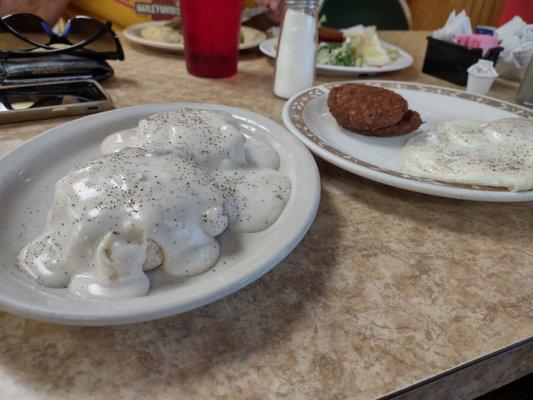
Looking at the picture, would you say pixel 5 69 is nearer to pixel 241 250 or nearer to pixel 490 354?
pixel 241 250

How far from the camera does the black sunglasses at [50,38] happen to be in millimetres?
1135

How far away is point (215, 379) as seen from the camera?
0.44 metres

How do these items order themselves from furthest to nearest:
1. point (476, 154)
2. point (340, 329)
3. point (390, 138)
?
1. point (390, 138)
2. point (476, 154)
3. point (340, 329)

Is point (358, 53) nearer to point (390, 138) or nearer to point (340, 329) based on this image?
point (390, 138)

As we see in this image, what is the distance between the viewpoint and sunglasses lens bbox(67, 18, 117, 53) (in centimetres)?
122

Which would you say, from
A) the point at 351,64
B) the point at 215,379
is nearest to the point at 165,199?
the point at 215,379

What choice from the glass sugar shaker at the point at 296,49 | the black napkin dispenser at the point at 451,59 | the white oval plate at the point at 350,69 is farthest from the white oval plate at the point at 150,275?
the black napkin dispenser at the point at 451,59

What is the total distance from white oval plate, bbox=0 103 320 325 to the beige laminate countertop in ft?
0.20

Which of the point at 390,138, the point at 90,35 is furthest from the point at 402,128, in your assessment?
the point at 90,35

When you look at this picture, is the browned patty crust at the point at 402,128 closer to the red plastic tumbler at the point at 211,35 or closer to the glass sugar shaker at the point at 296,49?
the glass sugar shaker at the point at 296,49

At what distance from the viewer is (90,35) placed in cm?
123

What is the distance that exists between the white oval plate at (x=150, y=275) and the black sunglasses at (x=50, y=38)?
499mm

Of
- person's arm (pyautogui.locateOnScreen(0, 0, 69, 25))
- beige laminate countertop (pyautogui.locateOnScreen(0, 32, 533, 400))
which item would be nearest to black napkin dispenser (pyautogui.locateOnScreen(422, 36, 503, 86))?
beige laminate countertop (pyautogui.locateOnScreen(0, 32, 533, 400))

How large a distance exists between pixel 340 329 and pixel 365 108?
559 millimetres
